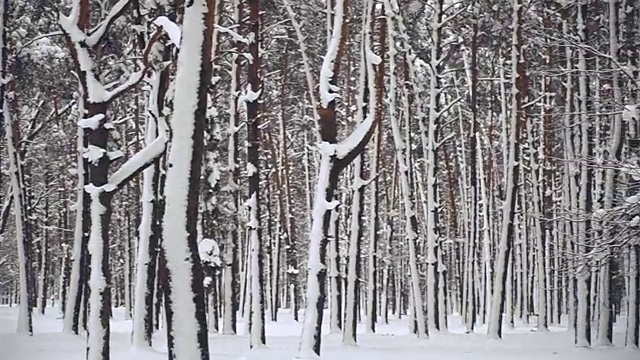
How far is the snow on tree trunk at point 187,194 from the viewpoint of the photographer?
698 cm

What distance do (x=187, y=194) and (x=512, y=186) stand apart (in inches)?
508

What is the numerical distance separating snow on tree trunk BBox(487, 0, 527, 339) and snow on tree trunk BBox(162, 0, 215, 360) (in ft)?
40.8

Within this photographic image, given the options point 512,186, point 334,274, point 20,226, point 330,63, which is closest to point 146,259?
point 334,274

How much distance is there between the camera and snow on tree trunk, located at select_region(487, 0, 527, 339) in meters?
18.3

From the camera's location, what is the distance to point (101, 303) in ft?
31.1

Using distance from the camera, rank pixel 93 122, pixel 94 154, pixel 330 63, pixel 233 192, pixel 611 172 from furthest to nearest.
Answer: pixel 233 192, pixel 611 172, pixel 330 63, pixel 93 122, pixel 94 154

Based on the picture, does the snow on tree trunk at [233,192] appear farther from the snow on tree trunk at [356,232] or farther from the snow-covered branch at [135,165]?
the snow-covered branch at [135,165]

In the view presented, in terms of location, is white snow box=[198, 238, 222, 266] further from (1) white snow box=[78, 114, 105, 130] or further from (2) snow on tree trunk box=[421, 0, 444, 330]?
(1) white snow box=[78, 114, 105, 130]

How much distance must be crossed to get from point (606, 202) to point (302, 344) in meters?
8.25

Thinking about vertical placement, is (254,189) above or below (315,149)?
below

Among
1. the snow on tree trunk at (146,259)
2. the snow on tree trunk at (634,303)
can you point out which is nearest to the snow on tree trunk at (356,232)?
the snow on tree trunk at (146,259)

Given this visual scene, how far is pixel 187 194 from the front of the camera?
23.5 ft

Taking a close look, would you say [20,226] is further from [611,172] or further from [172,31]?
[611,172]

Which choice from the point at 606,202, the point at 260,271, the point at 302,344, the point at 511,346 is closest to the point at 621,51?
the point at 606,202
